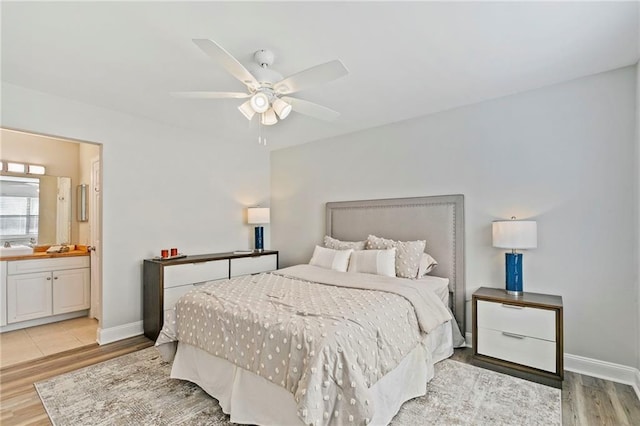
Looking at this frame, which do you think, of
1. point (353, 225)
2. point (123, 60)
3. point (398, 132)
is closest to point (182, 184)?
point (123, 60)

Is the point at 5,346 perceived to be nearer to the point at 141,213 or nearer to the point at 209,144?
the point at 141,213

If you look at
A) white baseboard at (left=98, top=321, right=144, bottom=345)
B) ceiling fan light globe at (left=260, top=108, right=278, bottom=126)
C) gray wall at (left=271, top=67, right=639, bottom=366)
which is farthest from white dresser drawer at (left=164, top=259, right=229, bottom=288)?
gray wall at (left=271, top=67, right=639, bottom=366)

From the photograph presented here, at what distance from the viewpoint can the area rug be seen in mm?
2066

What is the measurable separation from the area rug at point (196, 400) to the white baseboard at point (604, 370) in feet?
1.86

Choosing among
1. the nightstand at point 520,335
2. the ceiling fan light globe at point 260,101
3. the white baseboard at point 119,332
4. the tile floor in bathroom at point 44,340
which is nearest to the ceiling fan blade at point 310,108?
the ceiling fan light globe at point 260,101

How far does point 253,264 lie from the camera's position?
4.65m

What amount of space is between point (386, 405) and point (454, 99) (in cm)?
296

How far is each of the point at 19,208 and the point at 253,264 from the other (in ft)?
11.1

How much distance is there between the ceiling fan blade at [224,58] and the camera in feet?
5.77

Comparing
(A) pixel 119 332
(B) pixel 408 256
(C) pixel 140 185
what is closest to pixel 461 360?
(B) pixel 408 256

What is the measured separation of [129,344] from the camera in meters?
3.41

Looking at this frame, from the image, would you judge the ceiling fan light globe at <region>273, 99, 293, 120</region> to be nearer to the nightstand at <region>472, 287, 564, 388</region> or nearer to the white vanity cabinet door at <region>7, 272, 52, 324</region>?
the nightstand at <region>472, 287, 564, 388</region>

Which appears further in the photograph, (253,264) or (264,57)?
(253,264)

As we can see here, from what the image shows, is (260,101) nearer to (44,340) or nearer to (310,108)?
(310,108)
